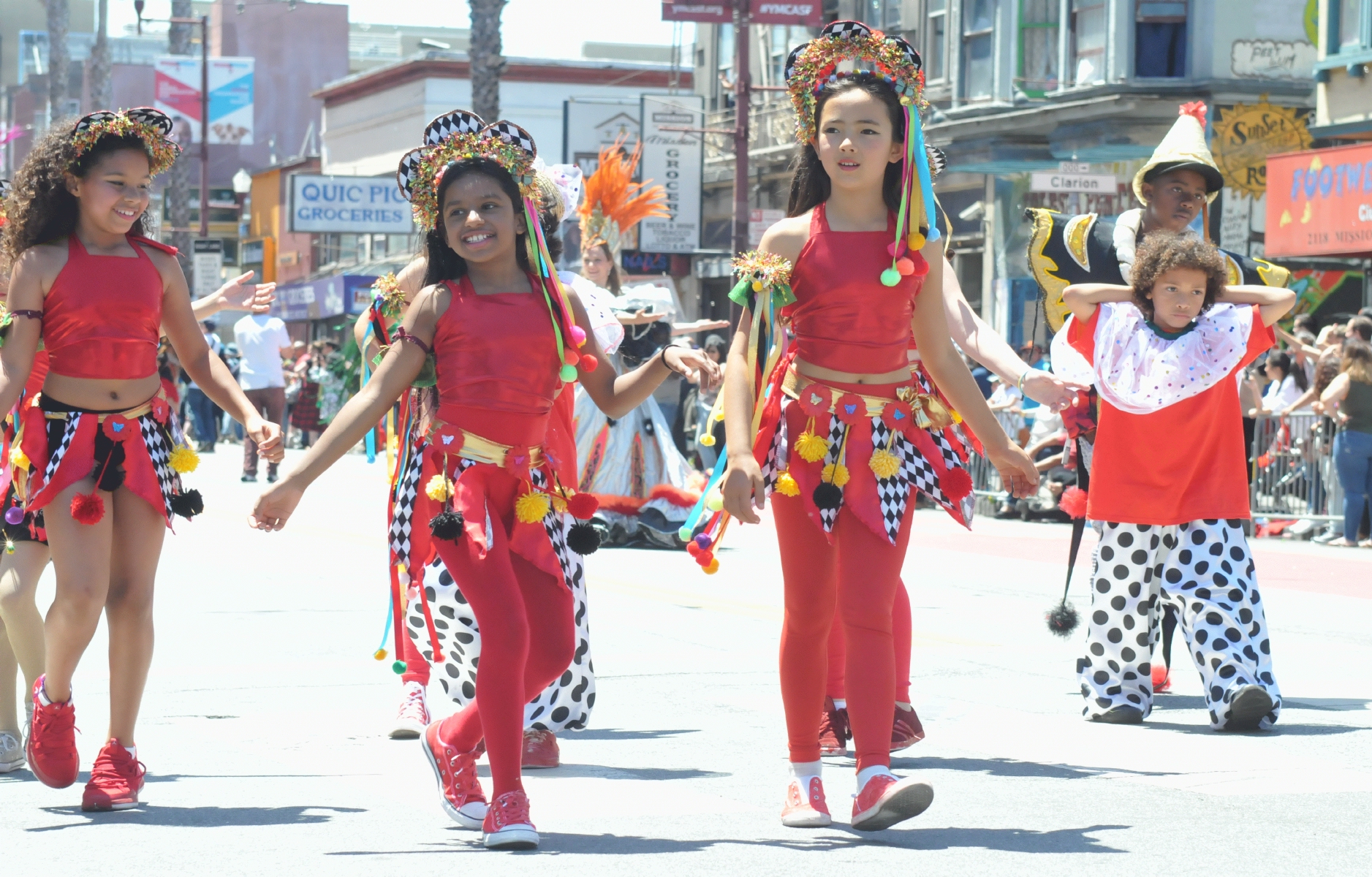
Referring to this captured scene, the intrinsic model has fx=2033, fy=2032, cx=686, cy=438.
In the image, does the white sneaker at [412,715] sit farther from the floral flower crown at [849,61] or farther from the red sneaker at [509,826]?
the floral flower crown at [849,61]

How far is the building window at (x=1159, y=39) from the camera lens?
84.3 feet

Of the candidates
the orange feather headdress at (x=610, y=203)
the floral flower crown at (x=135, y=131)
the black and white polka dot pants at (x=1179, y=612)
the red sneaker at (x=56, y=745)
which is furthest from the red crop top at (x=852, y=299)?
the orange feather headdress at (x=610, y=203)

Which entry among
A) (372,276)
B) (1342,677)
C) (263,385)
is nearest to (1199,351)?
(1342,677)

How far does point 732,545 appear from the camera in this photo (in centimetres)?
1545

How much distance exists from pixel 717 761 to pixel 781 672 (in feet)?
3.12

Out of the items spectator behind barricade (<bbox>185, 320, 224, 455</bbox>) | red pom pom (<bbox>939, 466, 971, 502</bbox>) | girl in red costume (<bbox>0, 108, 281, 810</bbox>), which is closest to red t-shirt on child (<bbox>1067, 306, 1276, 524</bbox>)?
red pom pom (<bbox>939, 466, 971, 502</bbox>)

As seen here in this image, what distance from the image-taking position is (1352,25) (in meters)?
23.1

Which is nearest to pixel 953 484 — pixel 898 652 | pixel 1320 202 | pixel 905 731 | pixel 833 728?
pixel 898 652

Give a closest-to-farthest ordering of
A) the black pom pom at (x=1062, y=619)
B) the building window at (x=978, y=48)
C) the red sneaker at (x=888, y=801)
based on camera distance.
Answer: the red sneaker at (x=888, y=801), the black pom pom at (x=1062, y=619), the building window at (x=978, y=48)

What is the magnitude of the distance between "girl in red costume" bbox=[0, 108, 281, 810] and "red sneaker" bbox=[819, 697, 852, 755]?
6.56 feet

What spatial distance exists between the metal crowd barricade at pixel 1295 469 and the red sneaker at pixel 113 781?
1243cm

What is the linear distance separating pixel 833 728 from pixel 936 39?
79.8ft

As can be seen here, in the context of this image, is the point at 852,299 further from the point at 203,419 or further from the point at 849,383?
the point at 203,419

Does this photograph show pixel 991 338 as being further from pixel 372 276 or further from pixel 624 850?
pixel 372 276
